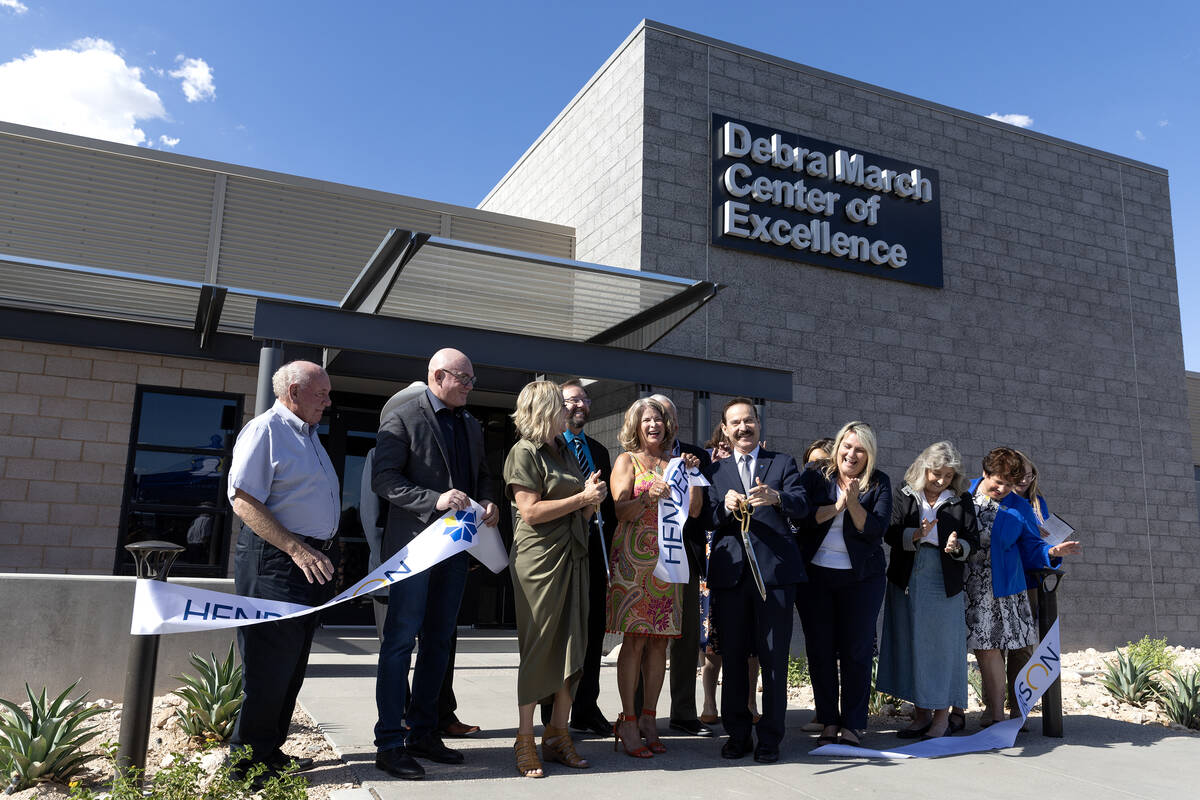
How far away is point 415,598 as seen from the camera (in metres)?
4.05

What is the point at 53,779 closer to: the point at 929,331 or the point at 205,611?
the point at 205,611

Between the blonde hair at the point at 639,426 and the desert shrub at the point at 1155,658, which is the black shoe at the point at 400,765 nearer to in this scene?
the blonde hair at the point at 639,426

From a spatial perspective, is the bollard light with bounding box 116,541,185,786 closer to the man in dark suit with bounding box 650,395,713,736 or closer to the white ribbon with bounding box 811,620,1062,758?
the man in dark suit with bounding box 650,395,713,736

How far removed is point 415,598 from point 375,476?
1.98 ft

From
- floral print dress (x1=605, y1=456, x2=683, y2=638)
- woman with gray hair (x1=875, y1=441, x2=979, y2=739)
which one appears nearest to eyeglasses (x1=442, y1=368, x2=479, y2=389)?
floral print dress (x1=605, y1=456, x2=683, y2=638)

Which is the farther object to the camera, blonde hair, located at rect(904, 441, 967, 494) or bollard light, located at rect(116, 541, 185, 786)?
blonde hair, located at rect(904, 441, 967, 494)

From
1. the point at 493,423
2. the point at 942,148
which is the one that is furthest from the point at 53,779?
the point at 942,148

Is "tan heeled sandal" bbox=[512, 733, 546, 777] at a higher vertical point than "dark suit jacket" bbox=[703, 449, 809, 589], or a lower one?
lower

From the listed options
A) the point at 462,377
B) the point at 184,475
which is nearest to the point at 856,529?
the point at 462,377

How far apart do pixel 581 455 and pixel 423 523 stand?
1.20 metres

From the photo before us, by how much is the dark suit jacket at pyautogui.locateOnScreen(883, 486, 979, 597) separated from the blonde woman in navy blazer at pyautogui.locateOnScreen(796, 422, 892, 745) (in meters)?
0.41

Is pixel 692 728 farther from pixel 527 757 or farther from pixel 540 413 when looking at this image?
pixel 540 413

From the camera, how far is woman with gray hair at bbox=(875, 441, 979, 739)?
16.8ft

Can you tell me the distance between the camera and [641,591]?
446 centimetres
